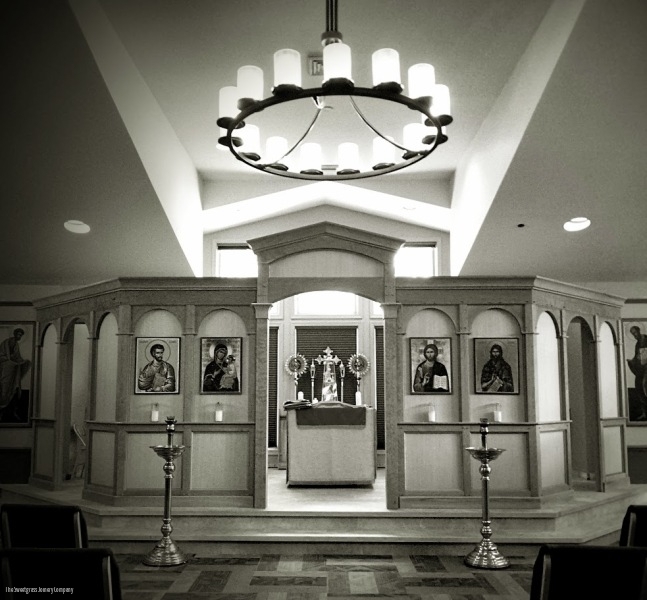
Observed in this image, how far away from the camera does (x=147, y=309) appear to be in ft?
24.2

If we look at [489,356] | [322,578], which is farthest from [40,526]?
[489,356]

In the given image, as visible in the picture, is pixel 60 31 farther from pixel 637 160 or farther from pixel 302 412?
pixel 637 160

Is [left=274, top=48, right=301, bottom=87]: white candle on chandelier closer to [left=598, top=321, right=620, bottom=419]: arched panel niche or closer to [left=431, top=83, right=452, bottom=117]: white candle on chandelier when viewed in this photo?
[left=431, top=83, right=452, bottom=117]: white candle on chandelier

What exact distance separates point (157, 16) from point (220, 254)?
219 inches

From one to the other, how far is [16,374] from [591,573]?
8.55 m

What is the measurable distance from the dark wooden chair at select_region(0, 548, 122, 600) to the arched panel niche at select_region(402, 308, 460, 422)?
191 inches

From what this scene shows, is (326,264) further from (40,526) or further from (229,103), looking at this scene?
(40,526)

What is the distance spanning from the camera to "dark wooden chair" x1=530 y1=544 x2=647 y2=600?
2.78 metres

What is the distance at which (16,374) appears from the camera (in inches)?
373

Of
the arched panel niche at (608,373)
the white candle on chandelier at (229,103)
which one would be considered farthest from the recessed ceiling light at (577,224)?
the white candle on chandelier at (229,103)

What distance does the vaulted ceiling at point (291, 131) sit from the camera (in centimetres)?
551

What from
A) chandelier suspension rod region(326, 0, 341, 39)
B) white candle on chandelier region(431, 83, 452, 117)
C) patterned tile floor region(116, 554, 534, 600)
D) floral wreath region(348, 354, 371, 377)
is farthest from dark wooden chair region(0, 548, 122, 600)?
floral wreath region(348, 354, 371, 377)

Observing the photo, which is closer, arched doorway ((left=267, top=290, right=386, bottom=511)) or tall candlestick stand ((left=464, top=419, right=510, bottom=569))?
tall candlestick stand ((left=464, top=419, right=510, bottom=569))

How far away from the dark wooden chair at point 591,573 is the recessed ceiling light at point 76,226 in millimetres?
6857
